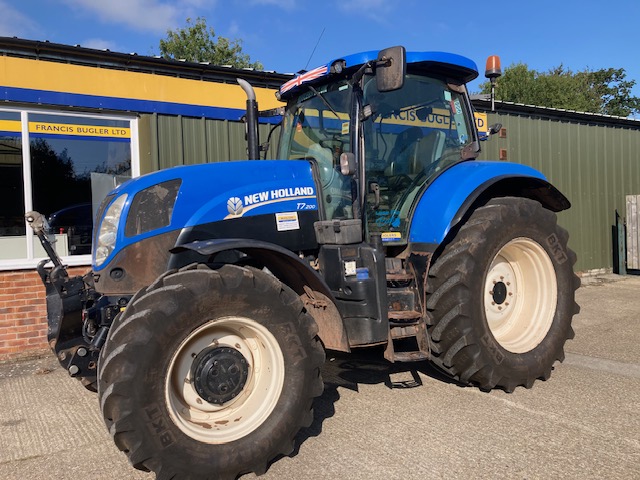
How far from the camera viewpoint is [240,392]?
9.74 ft

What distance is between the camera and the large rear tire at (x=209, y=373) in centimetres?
253

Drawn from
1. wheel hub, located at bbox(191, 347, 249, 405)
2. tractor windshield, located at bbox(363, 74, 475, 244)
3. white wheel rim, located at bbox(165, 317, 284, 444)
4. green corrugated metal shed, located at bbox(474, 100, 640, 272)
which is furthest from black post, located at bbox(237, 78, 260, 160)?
green corrugated metal shed, located at bbox(474, 100, 640, 272)

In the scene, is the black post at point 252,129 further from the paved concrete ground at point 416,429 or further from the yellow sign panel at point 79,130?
the yellow sign panel at point 79,130

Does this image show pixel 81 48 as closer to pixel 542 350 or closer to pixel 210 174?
pixel 210 174

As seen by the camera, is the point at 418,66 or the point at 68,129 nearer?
the point at 418,66

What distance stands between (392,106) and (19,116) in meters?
4.62

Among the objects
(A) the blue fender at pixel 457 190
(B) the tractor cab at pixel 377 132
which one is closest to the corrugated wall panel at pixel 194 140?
(B) the tractor cab at pixel 377 132

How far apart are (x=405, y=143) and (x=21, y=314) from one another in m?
4.76

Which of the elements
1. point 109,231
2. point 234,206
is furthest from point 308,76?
point 109,231

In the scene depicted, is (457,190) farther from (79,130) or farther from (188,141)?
(79,130)

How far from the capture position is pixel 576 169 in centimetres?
1046

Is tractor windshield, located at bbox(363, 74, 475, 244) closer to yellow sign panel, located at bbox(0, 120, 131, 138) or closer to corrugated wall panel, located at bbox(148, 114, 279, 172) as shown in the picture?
corrugated wall panel, located at bbox(148, 114, 279, 172)

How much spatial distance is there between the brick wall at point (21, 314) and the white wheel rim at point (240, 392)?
3.99m

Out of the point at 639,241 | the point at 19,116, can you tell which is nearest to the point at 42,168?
the point at 19,116
